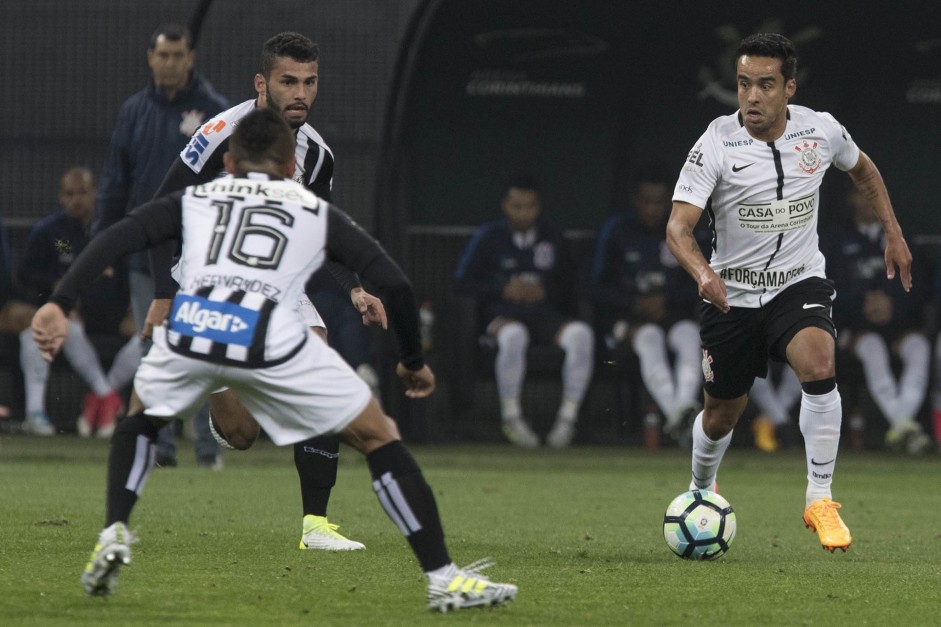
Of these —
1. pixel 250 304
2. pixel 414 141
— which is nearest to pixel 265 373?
pixel 250 304

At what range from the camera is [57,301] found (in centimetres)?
512

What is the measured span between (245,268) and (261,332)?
21cm

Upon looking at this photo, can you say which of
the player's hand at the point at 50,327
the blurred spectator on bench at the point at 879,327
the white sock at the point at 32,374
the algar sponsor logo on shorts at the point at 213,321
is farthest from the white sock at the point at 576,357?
the player's hand at the point at 50,327

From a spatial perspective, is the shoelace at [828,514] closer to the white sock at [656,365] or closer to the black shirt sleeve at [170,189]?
the black shirt sleeve at [170,189]

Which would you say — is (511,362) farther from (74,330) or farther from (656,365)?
(74,330)

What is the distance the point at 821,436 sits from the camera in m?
7.45

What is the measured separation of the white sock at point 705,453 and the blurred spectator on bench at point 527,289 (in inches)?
262

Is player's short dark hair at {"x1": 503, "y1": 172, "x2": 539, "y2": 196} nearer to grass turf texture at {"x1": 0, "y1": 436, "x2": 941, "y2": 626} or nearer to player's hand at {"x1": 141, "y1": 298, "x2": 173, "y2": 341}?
grass turf texture at {"x1": 0, "y1": 436, "x2": 941, "y2": 626}

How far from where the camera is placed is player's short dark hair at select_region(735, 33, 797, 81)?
7.48 m

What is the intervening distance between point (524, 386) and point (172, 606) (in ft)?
33.5

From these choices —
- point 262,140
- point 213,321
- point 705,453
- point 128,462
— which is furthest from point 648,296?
point 213,321

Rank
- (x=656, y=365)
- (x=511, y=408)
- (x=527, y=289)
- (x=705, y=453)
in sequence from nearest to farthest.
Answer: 1. (x=705, y=453)
2. (x=656, y=365)
3. (x=511, y=408)
4. (x=527, y=289)

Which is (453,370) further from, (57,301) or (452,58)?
(57,301)

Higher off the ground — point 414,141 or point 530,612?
point 414,141
